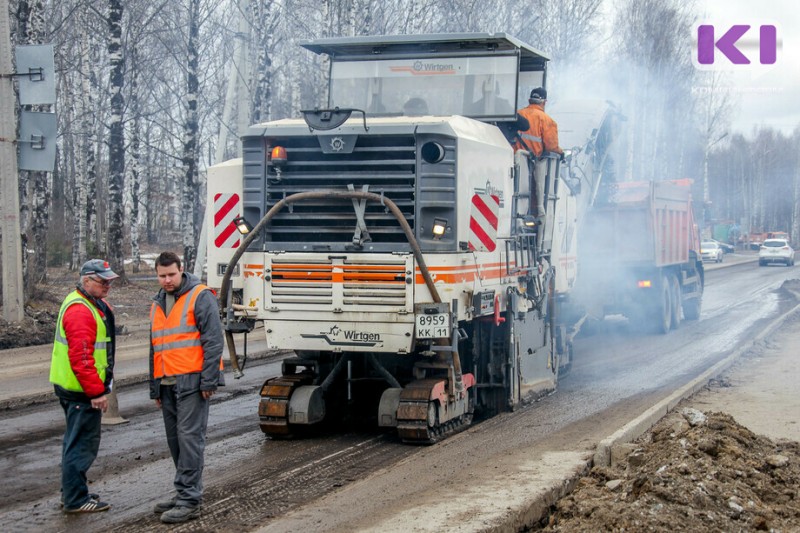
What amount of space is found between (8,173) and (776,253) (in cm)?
4664

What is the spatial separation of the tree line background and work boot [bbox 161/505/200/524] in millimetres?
9213

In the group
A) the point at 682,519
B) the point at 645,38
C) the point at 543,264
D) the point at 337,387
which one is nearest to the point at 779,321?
the point at 543,264

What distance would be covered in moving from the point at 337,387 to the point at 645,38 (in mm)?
43345

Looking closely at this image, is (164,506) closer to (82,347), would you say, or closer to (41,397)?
(82,347)

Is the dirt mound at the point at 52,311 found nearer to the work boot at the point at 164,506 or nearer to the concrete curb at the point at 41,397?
the concrete curb at the point at 41,397

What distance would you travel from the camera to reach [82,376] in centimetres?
701

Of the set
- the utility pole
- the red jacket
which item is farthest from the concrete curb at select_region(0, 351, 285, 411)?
the red jacket

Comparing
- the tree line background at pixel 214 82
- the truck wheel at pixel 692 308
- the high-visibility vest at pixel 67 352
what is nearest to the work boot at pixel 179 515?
the high-visibility vest at pixel 67 352

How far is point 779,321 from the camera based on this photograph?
2198cm

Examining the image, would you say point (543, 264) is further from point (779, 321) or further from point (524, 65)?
point (779, 321)

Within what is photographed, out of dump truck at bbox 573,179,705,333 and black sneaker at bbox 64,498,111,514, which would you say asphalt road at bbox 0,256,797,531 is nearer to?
black sneaker at bbox 64,498,111,514

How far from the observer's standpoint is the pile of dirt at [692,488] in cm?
623

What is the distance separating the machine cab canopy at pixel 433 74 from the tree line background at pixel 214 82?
3.62 meters

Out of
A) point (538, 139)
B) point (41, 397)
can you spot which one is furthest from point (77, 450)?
point (538, 139)
